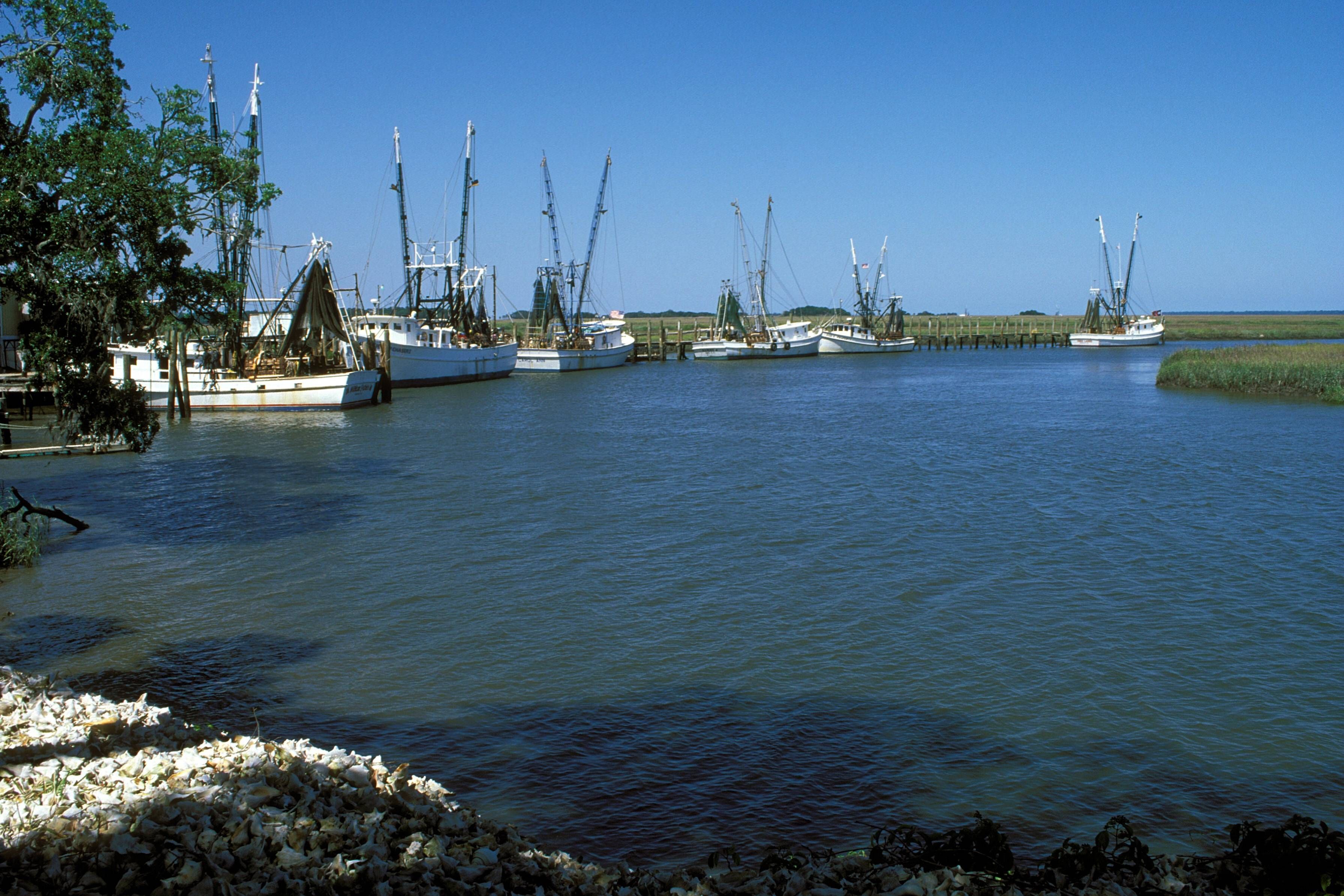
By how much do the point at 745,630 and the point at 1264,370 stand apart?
43.7 metres

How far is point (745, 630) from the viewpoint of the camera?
12055mm

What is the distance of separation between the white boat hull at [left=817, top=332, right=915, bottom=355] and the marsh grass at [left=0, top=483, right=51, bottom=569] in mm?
99931

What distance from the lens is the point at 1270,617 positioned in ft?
41.0

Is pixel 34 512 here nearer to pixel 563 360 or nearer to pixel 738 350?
pixel 563 360

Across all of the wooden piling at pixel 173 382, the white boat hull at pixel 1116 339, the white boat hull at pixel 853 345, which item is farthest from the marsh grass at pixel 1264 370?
the white boat hull at pixel 1116 339

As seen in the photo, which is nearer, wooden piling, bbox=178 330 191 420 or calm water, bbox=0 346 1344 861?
calm water, bbox=0 346 1344 861

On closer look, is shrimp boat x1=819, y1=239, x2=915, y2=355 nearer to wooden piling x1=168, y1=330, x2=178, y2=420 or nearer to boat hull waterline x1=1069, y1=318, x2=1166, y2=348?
boat hull waterline x1=1069, y1=318, x2=1166, y2=348

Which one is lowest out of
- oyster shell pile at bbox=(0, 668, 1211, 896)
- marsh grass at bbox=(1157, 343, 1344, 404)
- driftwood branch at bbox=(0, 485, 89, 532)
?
oyster shell pile at bbox=(0, 668, 1211, 896)

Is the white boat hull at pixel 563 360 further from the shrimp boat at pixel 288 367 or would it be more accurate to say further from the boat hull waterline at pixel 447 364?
the shrimp boat at pixel 288 367

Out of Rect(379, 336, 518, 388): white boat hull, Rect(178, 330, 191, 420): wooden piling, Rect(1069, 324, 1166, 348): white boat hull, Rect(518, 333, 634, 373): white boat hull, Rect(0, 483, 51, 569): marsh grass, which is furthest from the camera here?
Rect(1069, 324, 1166, 348): white boat hull

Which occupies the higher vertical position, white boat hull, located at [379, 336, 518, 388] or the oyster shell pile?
white boat hull, located at [379, 336, 518, 388]

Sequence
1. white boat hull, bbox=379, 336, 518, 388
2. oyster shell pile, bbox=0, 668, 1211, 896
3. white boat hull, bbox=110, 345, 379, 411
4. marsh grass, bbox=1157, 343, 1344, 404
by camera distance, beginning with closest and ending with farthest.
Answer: oyster shell pile, bbox=0, 668, 1211, 896, white boat hull, bbox=110, 345, 379, 411, marsh grass, bbox=1157, 343, 1344, 404, white boat hull, bbox=379, 336, 518, 388

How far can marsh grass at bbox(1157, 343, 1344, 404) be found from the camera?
43875 millimetres

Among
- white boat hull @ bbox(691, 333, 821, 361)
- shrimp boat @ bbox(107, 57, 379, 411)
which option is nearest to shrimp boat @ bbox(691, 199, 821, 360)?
white boat hull @ bbox(691, 333, 821, 361)
